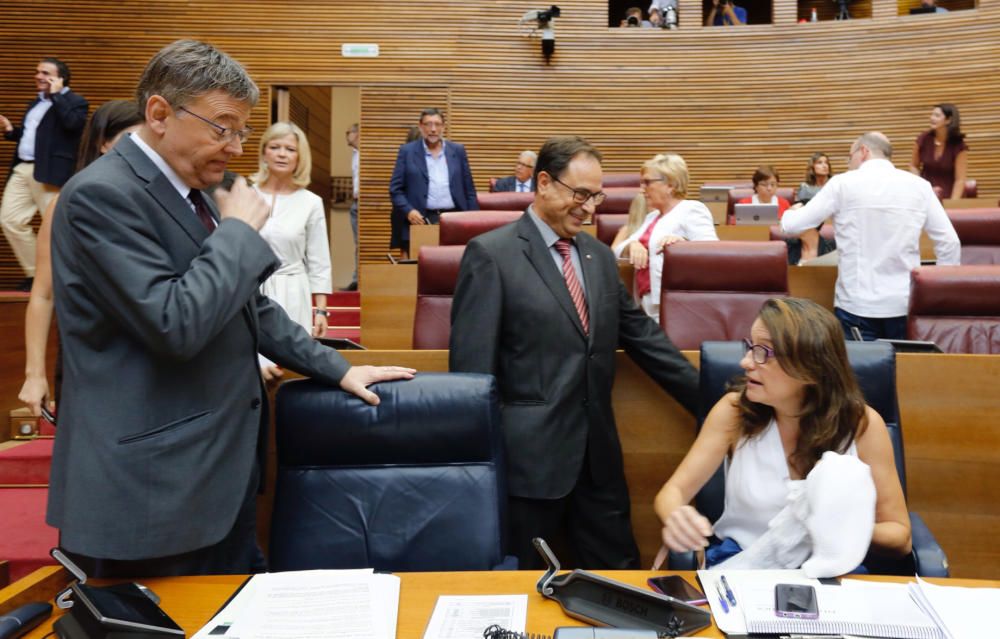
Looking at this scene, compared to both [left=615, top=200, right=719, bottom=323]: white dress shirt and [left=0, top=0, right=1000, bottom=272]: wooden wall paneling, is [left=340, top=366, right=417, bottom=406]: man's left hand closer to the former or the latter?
[left=615, top=200, right=719, bottom=323]: white dress shirt

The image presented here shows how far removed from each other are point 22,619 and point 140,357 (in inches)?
12.7

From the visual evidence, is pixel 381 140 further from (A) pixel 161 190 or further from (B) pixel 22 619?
(B) pixel 22 619

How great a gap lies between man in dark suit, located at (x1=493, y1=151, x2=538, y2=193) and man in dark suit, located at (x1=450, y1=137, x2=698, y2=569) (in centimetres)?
309

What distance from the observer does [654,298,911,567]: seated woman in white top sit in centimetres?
124

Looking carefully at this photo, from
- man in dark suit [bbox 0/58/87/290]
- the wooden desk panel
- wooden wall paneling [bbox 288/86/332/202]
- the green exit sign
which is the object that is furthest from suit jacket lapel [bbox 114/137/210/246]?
wooden wall paneling [bbox 288/86/332/202]

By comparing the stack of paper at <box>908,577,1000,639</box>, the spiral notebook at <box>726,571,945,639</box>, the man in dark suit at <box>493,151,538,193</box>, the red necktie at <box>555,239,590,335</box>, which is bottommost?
the spiral notebook at <box>726,571,945,639</box>

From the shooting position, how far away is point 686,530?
43.8 inches

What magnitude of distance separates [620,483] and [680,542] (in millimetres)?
526

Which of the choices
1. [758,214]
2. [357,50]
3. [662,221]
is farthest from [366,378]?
[357,50]

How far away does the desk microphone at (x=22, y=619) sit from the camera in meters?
0.84

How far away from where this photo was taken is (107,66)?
595cm

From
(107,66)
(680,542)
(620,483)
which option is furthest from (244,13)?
(680,542)

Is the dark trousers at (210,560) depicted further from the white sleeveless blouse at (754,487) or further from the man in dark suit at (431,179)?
the man in dark suit at (431,179)

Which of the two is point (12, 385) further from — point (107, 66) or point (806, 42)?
point (806, 42)
